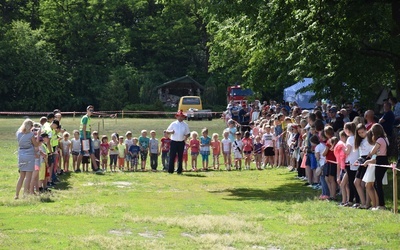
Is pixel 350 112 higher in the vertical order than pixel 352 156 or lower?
higher

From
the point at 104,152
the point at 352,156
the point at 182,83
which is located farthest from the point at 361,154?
the point at 182,83

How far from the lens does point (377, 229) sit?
15.4 metres

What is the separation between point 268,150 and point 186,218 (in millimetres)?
13929

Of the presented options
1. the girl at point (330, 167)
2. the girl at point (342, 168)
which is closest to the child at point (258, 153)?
the girl at point (330, 167)

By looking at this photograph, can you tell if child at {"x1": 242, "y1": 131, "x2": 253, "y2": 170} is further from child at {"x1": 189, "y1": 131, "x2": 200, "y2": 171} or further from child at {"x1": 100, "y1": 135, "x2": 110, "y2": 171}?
child at {"x1": 100, "y1": 135, "x2": 110, "y2": 171}

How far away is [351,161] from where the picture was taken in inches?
739

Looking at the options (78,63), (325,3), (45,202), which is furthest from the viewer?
(78,63)

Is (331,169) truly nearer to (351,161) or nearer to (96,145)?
(351,161)

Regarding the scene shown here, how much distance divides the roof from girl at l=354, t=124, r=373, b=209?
66.5 m

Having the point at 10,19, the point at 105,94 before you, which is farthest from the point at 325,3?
the point at 10,19

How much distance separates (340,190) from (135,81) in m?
64.8

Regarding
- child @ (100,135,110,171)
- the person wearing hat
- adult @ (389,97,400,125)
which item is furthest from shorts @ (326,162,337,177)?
child @ (100,135,110,171)

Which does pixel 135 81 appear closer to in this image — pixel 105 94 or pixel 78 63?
pixel 105 94

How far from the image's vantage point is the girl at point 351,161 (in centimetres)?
1872
